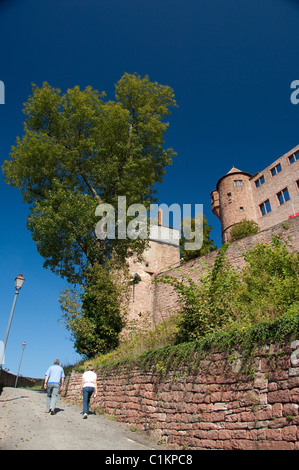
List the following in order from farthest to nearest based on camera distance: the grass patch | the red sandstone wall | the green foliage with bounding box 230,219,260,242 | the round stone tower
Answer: the round stone tower → the green foliage with bounding box 230,219,260,242 → the grass patch → the red sandstone wall

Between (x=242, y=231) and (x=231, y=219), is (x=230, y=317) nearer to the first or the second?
(x=242, y=231)

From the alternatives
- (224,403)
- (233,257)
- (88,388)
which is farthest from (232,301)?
(233,257)

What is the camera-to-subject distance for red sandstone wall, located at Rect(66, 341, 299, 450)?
487cm

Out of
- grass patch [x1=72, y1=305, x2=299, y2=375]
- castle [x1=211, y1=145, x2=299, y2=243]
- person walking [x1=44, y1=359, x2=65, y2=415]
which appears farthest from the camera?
castle [x1=211, y1=145, x2=299, y2=243]

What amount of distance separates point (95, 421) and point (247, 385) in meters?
4.75

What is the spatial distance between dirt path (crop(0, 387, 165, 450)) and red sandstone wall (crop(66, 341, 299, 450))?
23.1 inches

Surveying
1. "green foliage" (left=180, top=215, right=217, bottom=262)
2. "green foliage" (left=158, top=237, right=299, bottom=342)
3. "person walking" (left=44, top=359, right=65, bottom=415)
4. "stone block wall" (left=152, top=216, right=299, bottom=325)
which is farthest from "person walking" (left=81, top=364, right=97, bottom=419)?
"green foliage" (left=180, top=215, right=217, bottom=262)

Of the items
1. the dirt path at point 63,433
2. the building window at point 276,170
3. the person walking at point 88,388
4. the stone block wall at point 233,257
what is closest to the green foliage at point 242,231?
the stone block wall at point 233,257

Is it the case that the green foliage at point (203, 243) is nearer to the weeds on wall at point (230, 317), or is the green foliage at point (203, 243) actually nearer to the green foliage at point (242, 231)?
the green foliage at point (242, 231)

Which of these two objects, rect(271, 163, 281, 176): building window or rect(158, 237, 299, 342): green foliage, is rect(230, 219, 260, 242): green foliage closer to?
rect(271, 163, 281, 176): building window

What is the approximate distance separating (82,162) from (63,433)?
1255 centimetres

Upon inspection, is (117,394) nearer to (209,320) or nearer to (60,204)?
(209,320)

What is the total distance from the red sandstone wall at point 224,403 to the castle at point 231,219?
8.78m

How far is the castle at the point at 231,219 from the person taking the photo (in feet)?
60.4
